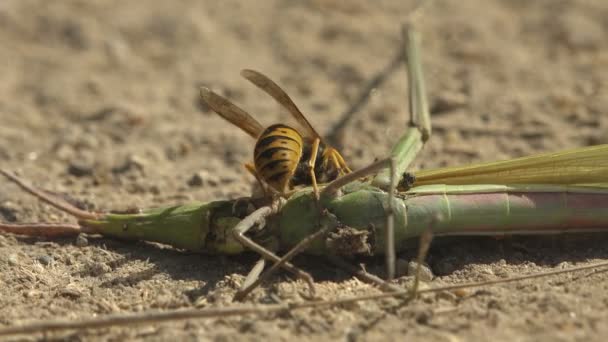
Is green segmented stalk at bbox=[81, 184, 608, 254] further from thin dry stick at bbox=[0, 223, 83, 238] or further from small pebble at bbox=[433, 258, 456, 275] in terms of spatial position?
thin dry stick at bbox=[0, 223, 83, 238]

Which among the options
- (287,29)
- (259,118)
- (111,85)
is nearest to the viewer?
(259,118)

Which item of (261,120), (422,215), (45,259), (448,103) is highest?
(448,103)

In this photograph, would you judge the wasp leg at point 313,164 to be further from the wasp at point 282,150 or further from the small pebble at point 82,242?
the small pebble at point 82,242

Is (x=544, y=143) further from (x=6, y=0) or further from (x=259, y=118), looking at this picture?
(x=6, y=0)

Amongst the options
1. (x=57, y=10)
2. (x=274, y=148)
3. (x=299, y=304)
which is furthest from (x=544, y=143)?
(x=57, y=10)

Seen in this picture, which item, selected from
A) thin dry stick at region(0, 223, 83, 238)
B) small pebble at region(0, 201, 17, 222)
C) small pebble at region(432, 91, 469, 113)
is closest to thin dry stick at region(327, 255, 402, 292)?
thin dry stick at region(0, 223, 83, 238)

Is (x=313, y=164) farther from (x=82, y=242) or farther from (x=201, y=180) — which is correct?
(x=201, y=180)

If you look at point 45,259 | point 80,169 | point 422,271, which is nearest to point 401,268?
point 422,271
